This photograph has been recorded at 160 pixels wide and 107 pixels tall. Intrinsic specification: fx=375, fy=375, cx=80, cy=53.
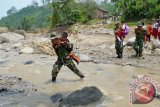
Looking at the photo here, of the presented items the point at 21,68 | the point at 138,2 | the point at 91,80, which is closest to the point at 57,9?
the point at 138,2

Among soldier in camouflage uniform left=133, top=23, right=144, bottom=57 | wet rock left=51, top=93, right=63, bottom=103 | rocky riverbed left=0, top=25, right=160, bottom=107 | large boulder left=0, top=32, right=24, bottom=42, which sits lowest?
large boulder left=0, top=32, right=24, bottom=42

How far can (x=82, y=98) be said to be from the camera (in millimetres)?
10570

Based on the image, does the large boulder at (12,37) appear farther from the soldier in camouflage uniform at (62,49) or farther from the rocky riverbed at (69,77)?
the soldier in camouflage uniform at (62,49)

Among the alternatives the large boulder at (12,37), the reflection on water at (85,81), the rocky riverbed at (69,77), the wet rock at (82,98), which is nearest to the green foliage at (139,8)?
the large boulder at (12,37)

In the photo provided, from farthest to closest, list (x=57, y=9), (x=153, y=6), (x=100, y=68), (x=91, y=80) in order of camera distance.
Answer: (x=57, y=9)
(x=153, y=6)
(x=100, y=68)
(x=91, y=80)

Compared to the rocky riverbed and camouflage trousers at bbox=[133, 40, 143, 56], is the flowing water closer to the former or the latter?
the rocky riverbed

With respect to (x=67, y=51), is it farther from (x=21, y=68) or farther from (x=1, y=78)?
(x=21, y=68)

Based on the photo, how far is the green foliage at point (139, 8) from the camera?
131 ft

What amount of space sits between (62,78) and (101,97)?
4.02m

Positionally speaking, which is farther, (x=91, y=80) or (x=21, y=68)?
(x=21, y=68)

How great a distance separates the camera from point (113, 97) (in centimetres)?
1144

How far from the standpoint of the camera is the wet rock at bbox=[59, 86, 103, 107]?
10.4 metres

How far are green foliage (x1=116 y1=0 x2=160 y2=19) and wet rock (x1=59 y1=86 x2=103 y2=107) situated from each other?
29.7 meters

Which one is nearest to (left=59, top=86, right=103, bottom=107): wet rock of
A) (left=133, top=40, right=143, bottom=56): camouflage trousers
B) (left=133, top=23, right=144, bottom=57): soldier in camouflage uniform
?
(left=133, top=23, right=144, bottom=57): soldier in camouflage uniform
